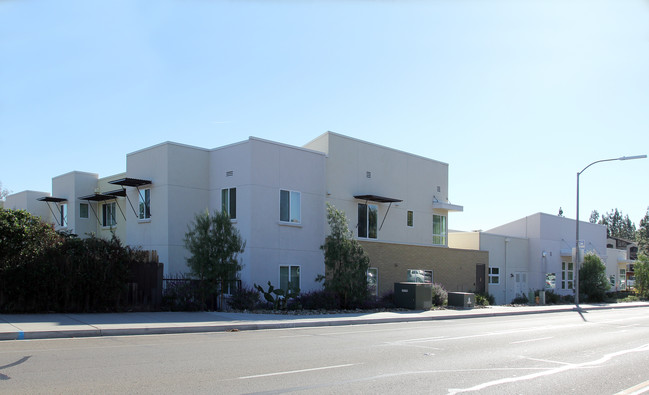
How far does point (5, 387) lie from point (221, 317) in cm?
1054

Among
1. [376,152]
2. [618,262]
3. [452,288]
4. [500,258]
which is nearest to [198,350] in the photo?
[376,152]

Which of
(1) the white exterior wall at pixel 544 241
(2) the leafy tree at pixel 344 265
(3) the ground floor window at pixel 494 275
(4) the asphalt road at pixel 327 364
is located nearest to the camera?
(4) the asphalt road at pixel 327 364

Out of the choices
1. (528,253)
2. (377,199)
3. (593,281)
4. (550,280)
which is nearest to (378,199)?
(377,199)

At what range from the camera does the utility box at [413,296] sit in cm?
2402

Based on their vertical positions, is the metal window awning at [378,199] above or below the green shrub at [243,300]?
above

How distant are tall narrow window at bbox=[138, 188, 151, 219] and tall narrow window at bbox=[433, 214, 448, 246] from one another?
16046 mm

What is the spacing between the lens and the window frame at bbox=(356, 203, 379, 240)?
90.1ft

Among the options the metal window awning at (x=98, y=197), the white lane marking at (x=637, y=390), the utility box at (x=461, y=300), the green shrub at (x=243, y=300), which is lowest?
the utility box at (x=461, y=300)

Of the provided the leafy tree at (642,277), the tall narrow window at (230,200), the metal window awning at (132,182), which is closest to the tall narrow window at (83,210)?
the metal window awning at (132,182)

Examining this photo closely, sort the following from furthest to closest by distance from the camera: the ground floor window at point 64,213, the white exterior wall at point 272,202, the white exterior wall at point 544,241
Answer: the white exterior wall at point 544,241 → the ground floor window at point 64,213 → the white exterior wall at point 272,202

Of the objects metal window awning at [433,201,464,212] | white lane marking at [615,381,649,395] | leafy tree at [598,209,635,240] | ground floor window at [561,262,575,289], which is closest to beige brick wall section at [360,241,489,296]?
metal window awning at [433,201,464,212]

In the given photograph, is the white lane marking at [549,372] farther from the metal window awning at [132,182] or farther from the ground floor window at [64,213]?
the ground floor window at [64,213]

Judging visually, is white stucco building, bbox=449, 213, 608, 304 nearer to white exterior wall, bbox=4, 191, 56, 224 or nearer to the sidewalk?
the sidewalk

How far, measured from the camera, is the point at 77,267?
677 inches
